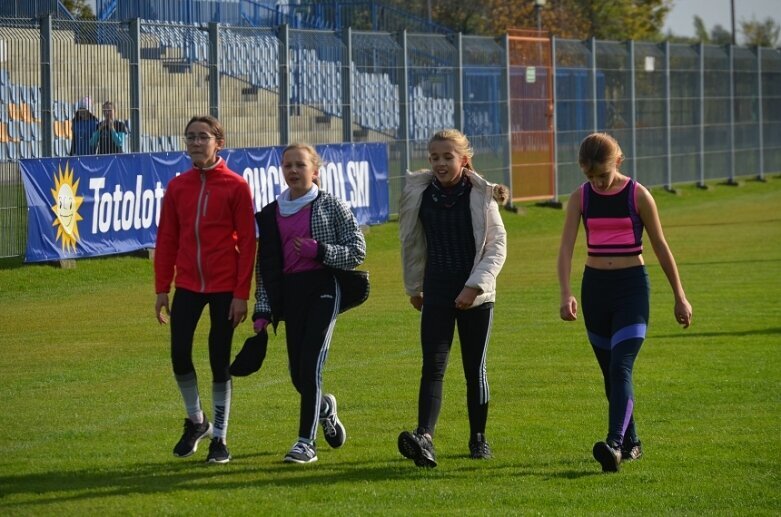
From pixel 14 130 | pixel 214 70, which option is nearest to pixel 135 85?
pixel 214 70

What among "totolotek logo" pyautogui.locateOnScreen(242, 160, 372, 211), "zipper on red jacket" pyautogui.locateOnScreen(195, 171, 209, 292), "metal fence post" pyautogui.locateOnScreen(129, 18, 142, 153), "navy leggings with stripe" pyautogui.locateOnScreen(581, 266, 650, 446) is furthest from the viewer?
"totolotek logo" pyautogui.locateOnScreen(242, 160, 372, 211)

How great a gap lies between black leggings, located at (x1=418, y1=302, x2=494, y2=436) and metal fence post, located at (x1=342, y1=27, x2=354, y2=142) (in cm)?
1585

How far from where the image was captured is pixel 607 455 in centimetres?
730

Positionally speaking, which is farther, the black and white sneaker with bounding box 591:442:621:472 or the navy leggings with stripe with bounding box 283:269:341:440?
the navy leggings with stripe with bounding box 283:269:341:440

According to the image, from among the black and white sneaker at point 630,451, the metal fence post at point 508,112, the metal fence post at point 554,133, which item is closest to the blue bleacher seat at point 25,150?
the black and white sneaker at point 630,451

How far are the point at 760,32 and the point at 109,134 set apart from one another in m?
99.0

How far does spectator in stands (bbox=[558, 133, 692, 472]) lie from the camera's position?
24.4 feet

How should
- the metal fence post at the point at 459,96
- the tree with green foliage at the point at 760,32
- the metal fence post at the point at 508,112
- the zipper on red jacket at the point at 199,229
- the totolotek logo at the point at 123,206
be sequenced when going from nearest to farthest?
the zipper on red jacket at the point at 199,229, the totolotek logo at the point at 123,206, the metal fence post at the point at 459,96, the metal fence post at the point at 508,112, the tree with green foliage at the point at 760,32

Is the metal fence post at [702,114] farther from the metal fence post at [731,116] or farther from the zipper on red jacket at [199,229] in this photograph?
the zipper on red jacket at [199,229]

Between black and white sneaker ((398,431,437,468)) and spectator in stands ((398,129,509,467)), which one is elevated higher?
spectator in stands ((398,129,509,467))

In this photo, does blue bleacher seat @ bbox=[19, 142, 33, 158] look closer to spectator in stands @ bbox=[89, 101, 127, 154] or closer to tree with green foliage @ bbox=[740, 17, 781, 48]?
spectator in stands @ bbox=[89, 101, 127, 154]

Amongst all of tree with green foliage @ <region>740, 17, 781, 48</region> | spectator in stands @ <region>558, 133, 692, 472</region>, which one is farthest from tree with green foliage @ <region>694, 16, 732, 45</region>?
spectator in stands @ <region>558, 133, 692, 472</region>

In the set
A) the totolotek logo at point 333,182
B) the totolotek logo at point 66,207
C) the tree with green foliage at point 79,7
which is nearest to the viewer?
the totolotek logo at point 66,207

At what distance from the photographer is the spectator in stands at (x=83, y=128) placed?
59.4ft
